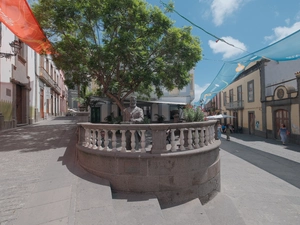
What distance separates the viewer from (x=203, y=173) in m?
3.93

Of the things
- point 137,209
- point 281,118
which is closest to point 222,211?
point 137,209

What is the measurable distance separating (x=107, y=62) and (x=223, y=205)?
645 centimetres

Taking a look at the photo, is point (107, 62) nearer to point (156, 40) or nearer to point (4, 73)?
point (156, 40)

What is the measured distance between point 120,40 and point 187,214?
623 cm

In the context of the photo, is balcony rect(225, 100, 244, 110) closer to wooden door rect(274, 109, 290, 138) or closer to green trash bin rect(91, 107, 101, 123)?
wooden door rect(274, 109, 290, 138)

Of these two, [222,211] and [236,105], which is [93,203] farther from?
[236,105]

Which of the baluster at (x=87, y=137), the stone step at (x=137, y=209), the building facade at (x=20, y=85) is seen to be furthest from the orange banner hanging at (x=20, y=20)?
the stone step at (x=137, y=209)

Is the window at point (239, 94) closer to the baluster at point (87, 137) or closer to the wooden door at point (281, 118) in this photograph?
the wooden door at point (281, 118)

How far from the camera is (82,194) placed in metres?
2.81

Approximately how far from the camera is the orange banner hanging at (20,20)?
5307 millimetres

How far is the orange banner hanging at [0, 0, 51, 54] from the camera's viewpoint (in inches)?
209

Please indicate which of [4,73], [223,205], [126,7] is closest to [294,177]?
[223,205]

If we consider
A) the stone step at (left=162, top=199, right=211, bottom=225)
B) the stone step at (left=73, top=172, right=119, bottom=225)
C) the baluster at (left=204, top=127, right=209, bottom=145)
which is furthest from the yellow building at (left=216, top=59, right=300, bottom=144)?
the stone step at (left=73, top=172, right=119, bottom=225)

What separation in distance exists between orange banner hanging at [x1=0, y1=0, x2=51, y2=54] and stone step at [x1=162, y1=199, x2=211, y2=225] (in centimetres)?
700
